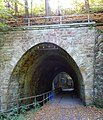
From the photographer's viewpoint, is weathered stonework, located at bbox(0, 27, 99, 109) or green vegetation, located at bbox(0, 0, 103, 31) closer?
weathered stonework, located at bbox(0, 27, 99, 109)

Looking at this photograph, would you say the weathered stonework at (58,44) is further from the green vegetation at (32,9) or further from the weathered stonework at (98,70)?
the green vegetation at (32,9)

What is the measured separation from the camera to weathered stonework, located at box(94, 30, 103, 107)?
396 inches

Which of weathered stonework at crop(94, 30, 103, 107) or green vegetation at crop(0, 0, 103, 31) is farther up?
green vegetation at crop(0, 0, 103, 31)

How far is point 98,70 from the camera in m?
10.3

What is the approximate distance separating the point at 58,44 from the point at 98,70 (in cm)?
249

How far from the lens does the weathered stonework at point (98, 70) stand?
10070mm

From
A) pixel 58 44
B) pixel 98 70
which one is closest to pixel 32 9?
pixel 58 44

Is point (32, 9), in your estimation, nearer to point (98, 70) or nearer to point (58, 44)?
point (58, 44)

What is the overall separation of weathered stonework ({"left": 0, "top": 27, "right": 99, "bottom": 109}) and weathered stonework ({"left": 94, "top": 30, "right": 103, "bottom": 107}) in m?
0.24

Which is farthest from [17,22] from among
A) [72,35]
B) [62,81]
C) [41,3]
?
[62,81]

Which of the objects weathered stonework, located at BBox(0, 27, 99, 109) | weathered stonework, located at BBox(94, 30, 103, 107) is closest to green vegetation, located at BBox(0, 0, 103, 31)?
weathered stonework, located at BBox(0, 27, 99, 109)

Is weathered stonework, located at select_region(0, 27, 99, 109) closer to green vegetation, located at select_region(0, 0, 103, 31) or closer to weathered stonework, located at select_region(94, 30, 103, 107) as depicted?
weathered stonework, located at select_region(94, 30, 103, 107)

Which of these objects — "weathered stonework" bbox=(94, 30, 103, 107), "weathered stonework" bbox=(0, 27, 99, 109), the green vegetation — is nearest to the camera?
"weathered stonework" bbox=(94, 30, 103, 107)

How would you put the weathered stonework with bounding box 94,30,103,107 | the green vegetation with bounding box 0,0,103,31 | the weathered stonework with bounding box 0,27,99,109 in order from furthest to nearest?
the green vegetation with bounding box 0,0,103,31, the weathered stonework with bounding box 0,27,99,109, the weathered stonework with bounding box 94,30,103,107
